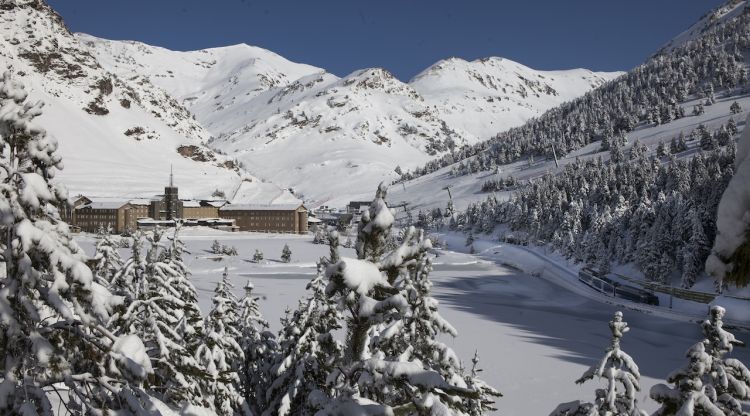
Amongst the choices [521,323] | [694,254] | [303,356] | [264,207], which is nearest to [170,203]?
[264,207]

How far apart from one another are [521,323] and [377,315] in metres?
40.2

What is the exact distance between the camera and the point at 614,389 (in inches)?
311

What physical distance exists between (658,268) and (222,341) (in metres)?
52.7

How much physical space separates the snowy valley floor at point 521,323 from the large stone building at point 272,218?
90.7ft

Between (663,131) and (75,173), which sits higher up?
(663,131)

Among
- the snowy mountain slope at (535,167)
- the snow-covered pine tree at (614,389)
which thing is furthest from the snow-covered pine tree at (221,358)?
the snowy mountain slope at (535,167)

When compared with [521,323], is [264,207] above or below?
above

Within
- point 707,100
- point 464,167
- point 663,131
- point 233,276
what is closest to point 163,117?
point 464,167

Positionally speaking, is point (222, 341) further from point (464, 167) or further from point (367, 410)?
point (464, 167)

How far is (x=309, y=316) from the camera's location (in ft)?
49.2

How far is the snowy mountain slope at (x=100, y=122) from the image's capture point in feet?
429

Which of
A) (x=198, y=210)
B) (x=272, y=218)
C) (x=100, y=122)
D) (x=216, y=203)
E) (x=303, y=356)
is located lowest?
(x=303, y=356)

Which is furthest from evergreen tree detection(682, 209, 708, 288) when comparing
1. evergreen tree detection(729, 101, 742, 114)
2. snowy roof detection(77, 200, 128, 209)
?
evergreen tree detection(729, 101, 742, 114)

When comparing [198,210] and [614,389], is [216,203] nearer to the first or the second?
[198,210]
